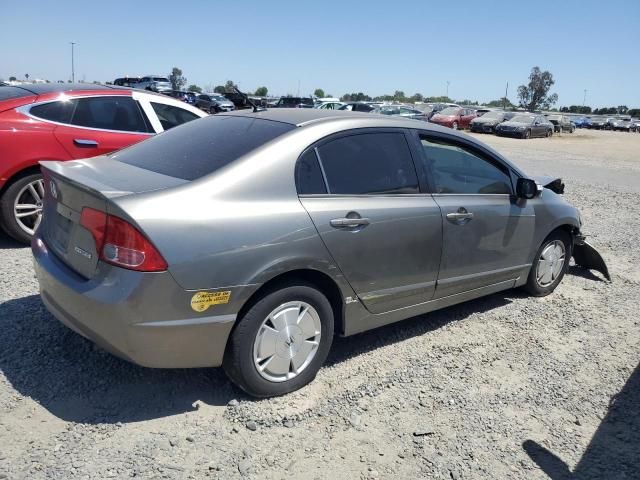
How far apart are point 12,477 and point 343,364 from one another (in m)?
1.99

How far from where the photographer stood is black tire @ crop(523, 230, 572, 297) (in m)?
5.01

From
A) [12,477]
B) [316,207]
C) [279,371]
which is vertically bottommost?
[12,477]

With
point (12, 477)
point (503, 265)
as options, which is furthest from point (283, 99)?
point (12, 477)

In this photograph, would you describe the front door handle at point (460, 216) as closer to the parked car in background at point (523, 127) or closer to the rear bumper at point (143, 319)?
the rear bumper at point (143, 319)

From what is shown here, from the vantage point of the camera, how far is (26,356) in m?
3.47

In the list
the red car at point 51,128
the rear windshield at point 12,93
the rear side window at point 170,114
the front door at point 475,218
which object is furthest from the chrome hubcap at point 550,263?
the rear windshield at point 12,93

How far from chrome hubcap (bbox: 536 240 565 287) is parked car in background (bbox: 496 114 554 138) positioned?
29750mm

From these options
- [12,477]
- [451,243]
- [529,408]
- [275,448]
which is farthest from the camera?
[451,243]

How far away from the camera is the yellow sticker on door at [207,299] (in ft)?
9.17

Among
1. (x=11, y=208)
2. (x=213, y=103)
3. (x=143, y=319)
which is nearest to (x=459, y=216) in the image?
(x=143, y=319)

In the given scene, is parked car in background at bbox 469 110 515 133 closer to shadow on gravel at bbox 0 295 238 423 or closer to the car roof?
the car roof

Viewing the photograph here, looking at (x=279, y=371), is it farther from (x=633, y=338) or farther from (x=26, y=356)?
(x=633, y=338)

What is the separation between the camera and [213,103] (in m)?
33.0

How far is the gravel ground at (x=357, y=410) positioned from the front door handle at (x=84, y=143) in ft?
5.62
